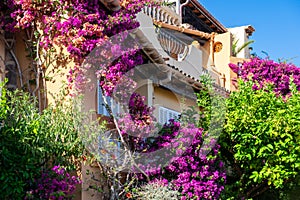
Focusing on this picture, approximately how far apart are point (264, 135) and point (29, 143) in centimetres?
658

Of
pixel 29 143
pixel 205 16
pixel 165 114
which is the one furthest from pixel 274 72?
pixel 29 143

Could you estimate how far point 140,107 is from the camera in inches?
445

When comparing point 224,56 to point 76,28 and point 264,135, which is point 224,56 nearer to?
point 264,135

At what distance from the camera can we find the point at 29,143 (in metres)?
8.18

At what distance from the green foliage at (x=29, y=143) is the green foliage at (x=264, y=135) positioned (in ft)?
16.6

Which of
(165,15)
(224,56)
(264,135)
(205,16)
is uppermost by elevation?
(205,16)

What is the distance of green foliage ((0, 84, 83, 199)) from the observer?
7750 mm

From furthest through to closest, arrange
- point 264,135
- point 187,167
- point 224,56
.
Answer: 1. point 224,56
2. point 264,135
3. point 187,167

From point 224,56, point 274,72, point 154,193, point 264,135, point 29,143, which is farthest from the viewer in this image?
point 224,56

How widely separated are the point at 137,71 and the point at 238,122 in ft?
9.35

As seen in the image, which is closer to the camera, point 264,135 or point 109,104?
point 109,104

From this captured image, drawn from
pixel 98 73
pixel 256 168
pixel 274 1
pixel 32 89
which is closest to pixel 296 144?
pixel 256 168

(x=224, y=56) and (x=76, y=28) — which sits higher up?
(x=224, y=56)

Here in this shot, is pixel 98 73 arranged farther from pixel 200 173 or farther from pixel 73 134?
pixel 200 173
